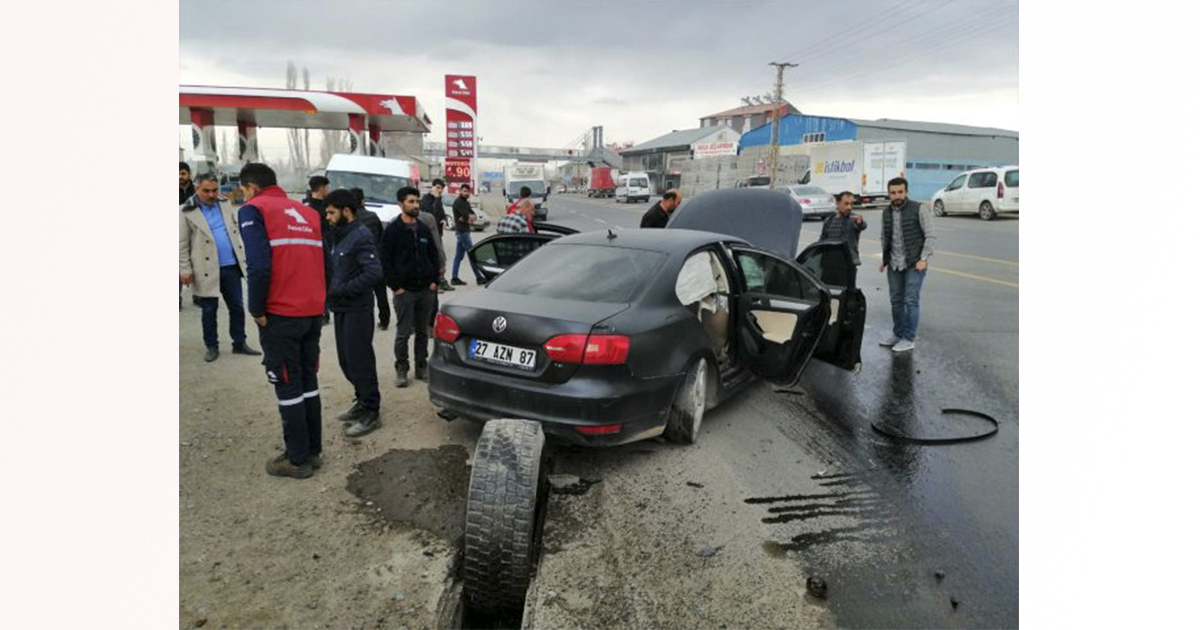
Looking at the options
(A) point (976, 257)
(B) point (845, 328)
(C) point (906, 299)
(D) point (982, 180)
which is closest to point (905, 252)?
(C) point (906, 299)

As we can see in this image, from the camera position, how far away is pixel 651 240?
15.9ft

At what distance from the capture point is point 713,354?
4680 millimetres

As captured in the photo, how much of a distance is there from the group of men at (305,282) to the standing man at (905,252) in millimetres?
4557

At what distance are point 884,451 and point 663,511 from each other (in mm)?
1781

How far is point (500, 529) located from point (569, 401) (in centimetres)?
101

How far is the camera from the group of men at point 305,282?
3838mm

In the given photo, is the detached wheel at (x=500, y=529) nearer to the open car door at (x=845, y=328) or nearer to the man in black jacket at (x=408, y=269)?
the man in black jacket at (x=408, y=269)

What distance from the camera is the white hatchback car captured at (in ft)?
71.9

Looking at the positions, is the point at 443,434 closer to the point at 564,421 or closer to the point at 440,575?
the point at 564,421

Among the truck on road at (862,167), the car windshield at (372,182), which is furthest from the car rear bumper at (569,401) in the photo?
the truck on road at (862,167)

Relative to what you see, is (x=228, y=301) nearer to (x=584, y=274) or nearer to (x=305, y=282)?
(x=305, y=282)

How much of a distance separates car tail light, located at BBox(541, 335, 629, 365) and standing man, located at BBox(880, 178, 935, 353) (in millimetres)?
4333

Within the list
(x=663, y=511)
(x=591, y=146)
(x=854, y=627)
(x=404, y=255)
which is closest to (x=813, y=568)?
(x=854, y=627)

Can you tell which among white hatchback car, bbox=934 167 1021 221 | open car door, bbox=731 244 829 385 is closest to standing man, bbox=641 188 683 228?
open car door, bbox=731 244 829 385
